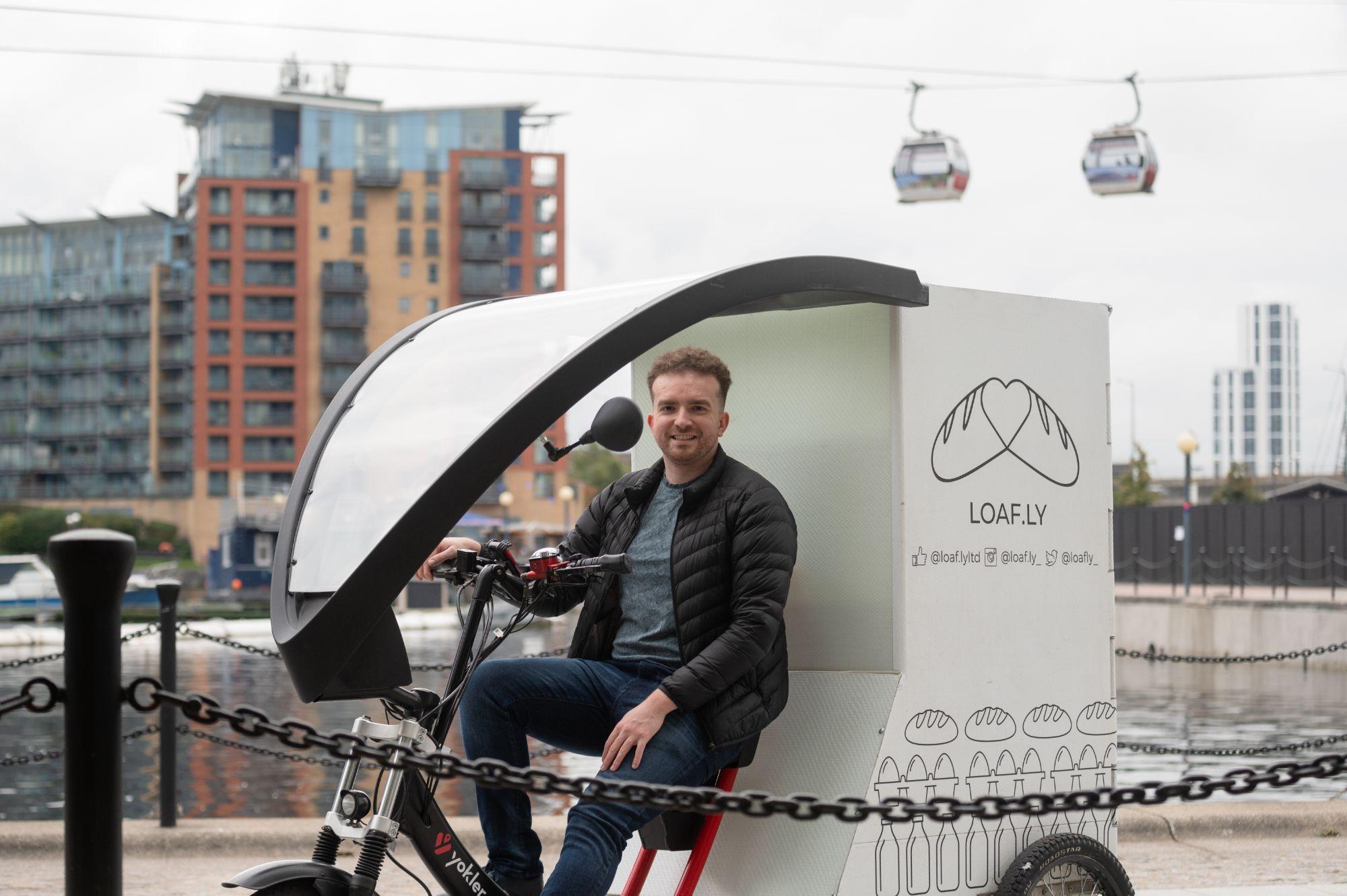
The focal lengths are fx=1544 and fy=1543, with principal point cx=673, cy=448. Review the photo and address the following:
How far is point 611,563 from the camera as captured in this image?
3.84 metres

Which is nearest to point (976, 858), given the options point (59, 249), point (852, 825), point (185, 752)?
point (852, 825)

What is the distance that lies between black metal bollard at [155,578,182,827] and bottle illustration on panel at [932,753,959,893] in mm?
3707

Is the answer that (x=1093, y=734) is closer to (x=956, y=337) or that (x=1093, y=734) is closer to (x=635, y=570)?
(x=956, y=337)

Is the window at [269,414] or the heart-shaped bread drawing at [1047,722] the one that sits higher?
the window at [269,414]

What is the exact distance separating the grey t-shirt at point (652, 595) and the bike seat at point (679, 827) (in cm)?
35

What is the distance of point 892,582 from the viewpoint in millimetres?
4539

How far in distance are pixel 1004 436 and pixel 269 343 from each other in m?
101

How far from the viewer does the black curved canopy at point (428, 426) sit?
11.3 feet

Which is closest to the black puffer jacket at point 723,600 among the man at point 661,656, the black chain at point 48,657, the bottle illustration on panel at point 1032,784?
the man at point 661,656

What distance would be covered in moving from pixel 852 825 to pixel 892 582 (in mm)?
712

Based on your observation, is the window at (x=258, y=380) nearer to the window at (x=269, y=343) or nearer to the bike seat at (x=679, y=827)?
the window at (x=269, y=343)

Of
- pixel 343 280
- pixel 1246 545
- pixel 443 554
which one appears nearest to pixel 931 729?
pixel 443 554

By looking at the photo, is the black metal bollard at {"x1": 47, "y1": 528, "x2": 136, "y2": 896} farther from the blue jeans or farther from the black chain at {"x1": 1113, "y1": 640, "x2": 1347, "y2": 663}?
the black chain at {"x1": 1113, "y1": 640, "x2": 1347, "y2": 663}

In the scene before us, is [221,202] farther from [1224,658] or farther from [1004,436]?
[1004,436]
